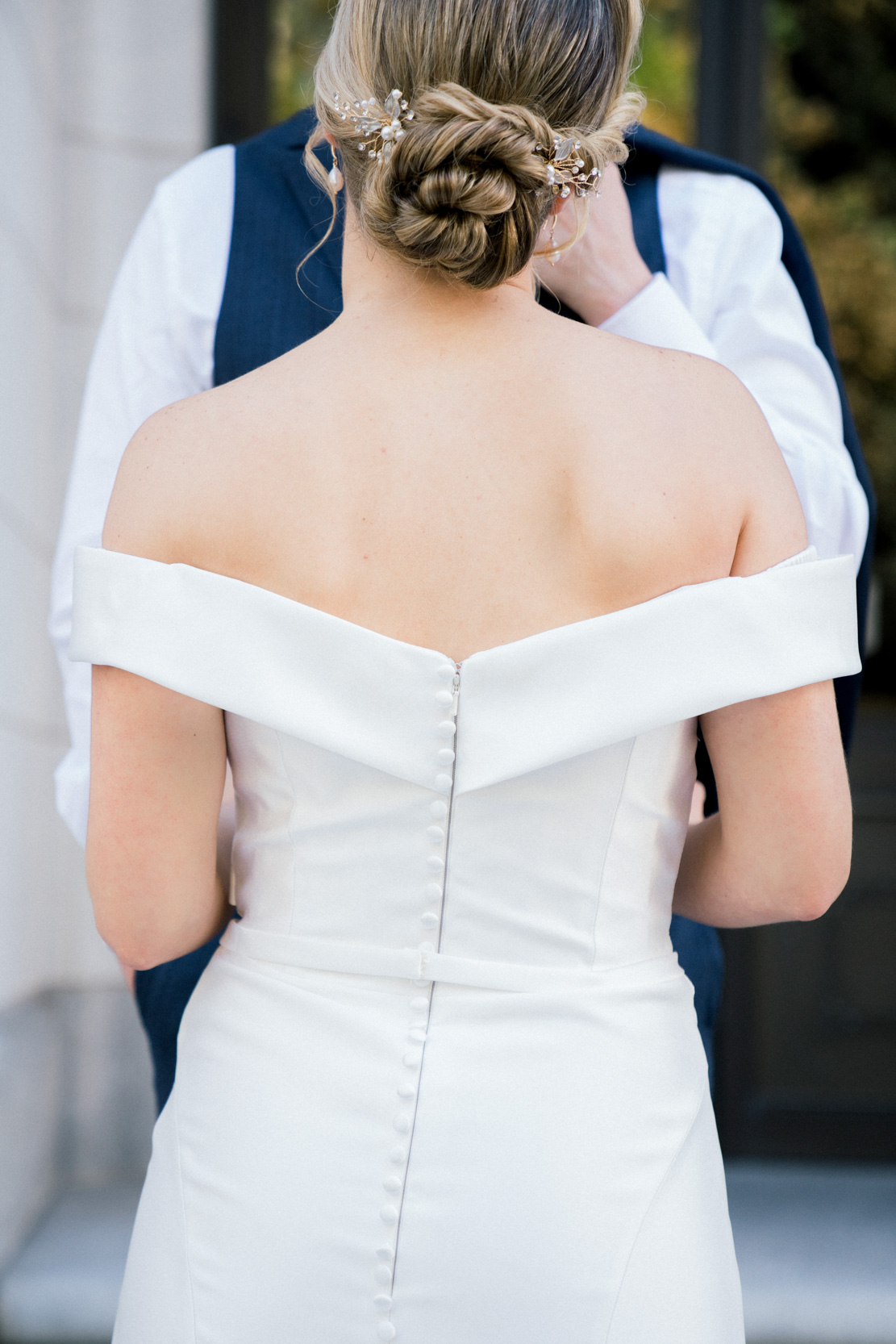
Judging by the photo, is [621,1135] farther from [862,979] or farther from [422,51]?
[862,979]

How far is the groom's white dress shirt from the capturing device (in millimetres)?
1495

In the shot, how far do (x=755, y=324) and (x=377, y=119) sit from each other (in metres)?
0.73

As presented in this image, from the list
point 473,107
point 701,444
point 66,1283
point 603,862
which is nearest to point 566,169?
point 473,107

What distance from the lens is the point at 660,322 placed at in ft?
4.72

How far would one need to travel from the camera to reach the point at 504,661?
3.24ft

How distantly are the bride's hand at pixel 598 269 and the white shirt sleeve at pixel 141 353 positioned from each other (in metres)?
0.44

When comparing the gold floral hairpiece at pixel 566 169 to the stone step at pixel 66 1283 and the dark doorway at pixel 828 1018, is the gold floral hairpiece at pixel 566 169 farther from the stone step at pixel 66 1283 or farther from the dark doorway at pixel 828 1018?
the dark doorway at pixel 828 1018

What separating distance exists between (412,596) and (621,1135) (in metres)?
0.47

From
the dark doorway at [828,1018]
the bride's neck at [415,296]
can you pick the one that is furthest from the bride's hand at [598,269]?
the dark doorway at [828,1018]

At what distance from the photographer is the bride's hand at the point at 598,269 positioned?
1.48 m

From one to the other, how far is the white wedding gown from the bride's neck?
0.88 feet

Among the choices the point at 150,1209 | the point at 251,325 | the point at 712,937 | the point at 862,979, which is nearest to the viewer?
the point at 150,1209

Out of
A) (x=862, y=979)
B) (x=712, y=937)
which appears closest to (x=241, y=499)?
(x=712, y=937)

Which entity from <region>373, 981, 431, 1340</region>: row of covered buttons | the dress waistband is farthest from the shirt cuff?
<region>373, 981, 431, 1340</region>: row of covered buttons
